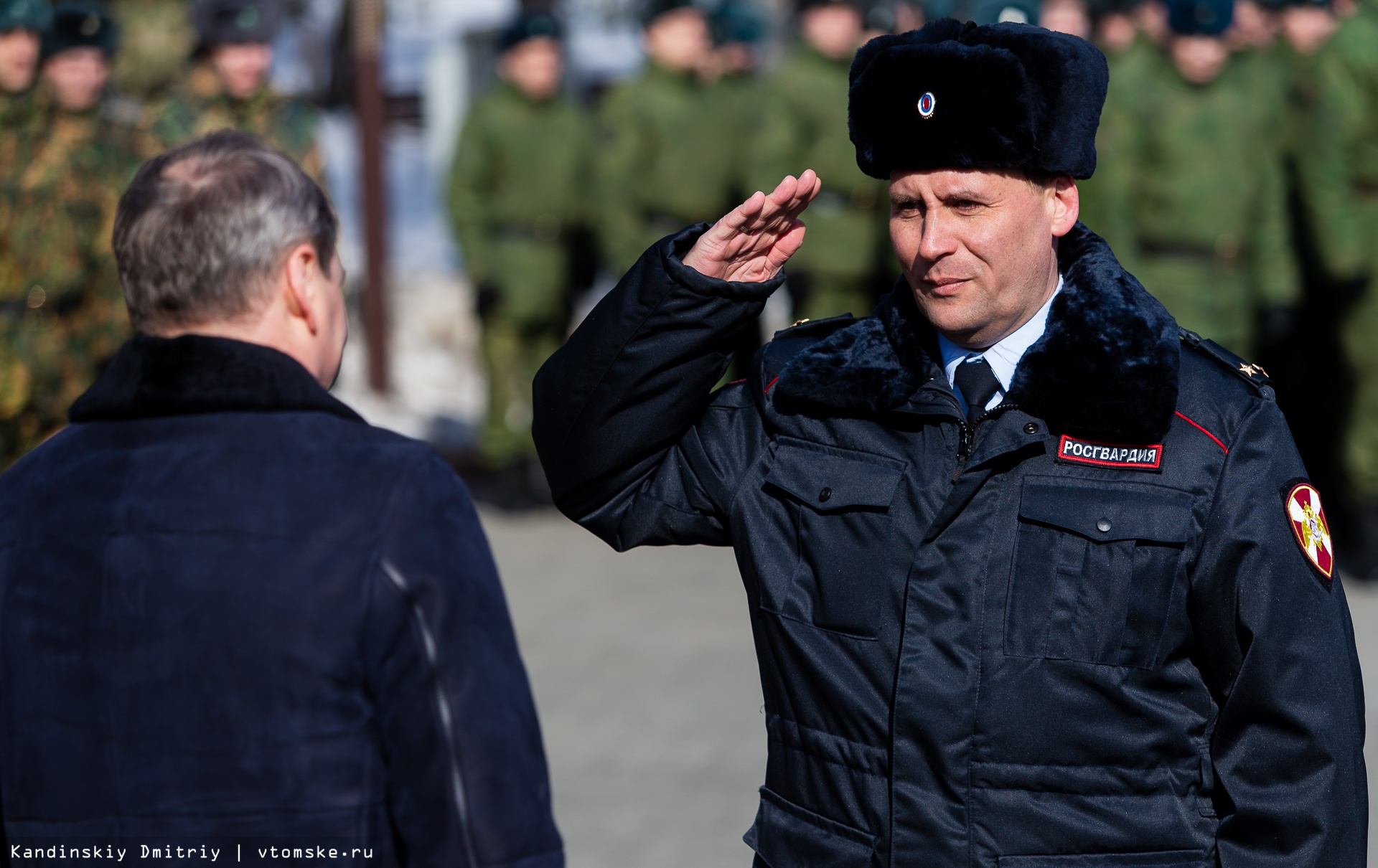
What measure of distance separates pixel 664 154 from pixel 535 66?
2.50ft

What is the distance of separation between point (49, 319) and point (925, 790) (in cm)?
524

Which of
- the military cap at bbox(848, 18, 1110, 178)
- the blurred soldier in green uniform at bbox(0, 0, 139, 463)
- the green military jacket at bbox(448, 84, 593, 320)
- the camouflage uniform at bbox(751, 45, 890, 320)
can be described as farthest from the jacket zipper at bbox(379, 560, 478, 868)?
the green military jacket at bbox(448, 84, 593, 320)

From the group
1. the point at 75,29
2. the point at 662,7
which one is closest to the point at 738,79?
the point at 662,7

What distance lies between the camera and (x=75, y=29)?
6953 mm

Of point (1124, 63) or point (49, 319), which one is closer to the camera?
point (49, 319)

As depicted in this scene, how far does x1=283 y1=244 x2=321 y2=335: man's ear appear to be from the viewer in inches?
80.5

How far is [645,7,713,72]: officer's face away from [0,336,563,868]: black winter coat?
21.8 ft

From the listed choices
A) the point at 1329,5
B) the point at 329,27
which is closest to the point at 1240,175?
the point at 1329,5

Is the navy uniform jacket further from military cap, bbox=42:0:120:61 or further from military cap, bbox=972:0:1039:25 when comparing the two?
military cap, bbox=42:0:120:61

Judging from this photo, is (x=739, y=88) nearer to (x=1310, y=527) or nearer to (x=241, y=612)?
(x=1310, y=527)

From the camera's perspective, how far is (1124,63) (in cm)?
→ 721

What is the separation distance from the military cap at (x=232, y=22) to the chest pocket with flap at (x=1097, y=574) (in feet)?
20.1

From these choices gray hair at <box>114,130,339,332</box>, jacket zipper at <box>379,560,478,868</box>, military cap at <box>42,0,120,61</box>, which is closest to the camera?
jacket zipper at <box>379,560,478,868</box>

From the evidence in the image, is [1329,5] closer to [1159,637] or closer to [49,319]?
[49,319]
